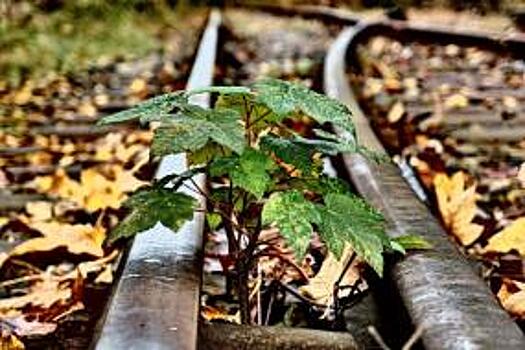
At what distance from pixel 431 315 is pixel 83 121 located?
338 cm

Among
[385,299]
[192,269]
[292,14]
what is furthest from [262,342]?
[292,14]

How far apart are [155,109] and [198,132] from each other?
105mm

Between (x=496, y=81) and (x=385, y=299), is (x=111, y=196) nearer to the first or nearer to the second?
(x=385, y=299)

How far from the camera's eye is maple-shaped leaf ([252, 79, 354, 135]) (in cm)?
130

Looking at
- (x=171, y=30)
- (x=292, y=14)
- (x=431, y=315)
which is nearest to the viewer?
(x=431, y=315)

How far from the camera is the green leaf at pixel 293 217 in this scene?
1.15 m

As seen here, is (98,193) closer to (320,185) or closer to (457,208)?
(457,208)

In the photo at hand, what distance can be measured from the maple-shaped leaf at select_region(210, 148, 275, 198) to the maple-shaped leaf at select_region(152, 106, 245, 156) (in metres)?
0.04

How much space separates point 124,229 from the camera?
1271 mm

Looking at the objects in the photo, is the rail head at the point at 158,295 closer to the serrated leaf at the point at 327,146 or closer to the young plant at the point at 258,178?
the young plant at the point at 258,178

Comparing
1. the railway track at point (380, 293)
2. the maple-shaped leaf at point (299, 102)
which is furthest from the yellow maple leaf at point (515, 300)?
the maple-shaped leaf at point (299, 102)

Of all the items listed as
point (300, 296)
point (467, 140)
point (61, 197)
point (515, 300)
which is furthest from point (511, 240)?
point (467, 140)

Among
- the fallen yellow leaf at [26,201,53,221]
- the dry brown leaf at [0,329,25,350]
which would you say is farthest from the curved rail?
the fallen yellow leaf at [26,201,53,221]

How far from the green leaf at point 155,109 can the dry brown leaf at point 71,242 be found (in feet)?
2.36
